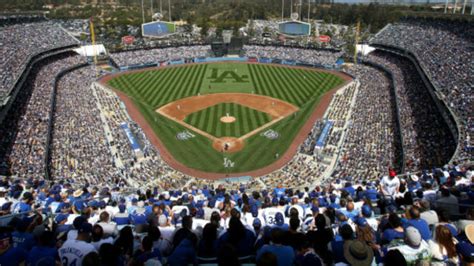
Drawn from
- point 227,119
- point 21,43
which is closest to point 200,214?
point 227,119

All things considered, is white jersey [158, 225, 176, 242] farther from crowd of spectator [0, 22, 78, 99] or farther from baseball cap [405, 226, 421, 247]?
crowd of spectator [0, 22, 78, 99]

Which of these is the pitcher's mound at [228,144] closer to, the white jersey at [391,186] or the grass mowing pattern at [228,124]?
the grass mowing pattern at [228,124]

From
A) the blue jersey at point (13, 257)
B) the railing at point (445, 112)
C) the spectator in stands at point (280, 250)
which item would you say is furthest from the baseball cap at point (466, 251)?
the railing at point (445, 112)

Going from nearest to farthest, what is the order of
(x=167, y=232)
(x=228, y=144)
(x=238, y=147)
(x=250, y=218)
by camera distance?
(x=167, y=232) < (x=250, y=218) < (x=238, y=147) < (x=228, y=144)

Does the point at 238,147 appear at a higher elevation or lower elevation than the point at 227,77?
lower

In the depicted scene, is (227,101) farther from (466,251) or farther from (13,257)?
(466,251)

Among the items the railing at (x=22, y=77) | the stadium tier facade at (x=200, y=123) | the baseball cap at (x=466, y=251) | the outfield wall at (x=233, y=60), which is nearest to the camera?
the baseball cap at (x=466, y=251)

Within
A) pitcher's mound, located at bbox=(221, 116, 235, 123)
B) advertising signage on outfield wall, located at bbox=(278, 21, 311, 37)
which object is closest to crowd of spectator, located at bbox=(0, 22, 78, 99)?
pitcher's mound, located at bbox=(221, 116, 235, 123)
